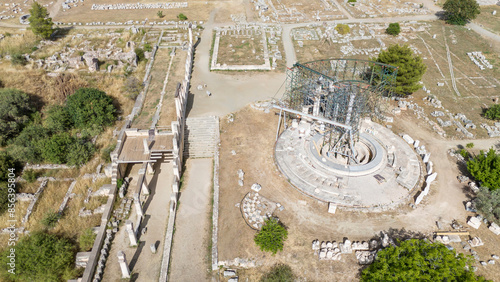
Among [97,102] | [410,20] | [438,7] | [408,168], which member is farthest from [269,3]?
[408,168]

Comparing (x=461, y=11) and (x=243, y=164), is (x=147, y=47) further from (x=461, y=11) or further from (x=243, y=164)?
(x=461, y=11)

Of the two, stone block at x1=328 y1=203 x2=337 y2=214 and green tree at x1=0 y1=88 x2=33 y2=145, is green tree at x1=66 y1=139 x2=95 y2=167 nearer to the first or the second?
green tree at x1=0 y1=88 x2=33 y2=145

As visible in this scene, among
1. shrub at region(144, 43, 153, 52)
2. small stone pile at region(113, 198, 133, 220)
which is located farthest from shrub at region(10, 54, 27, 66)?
small stone pile at region(113, 198, 133, 220)

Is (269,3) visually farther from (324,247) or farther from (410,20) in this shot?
(324,247)

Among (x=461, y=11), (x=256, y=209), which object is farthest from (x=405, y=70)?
(x=461, y=11)

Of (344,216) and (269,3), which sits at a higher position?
(269,3)
